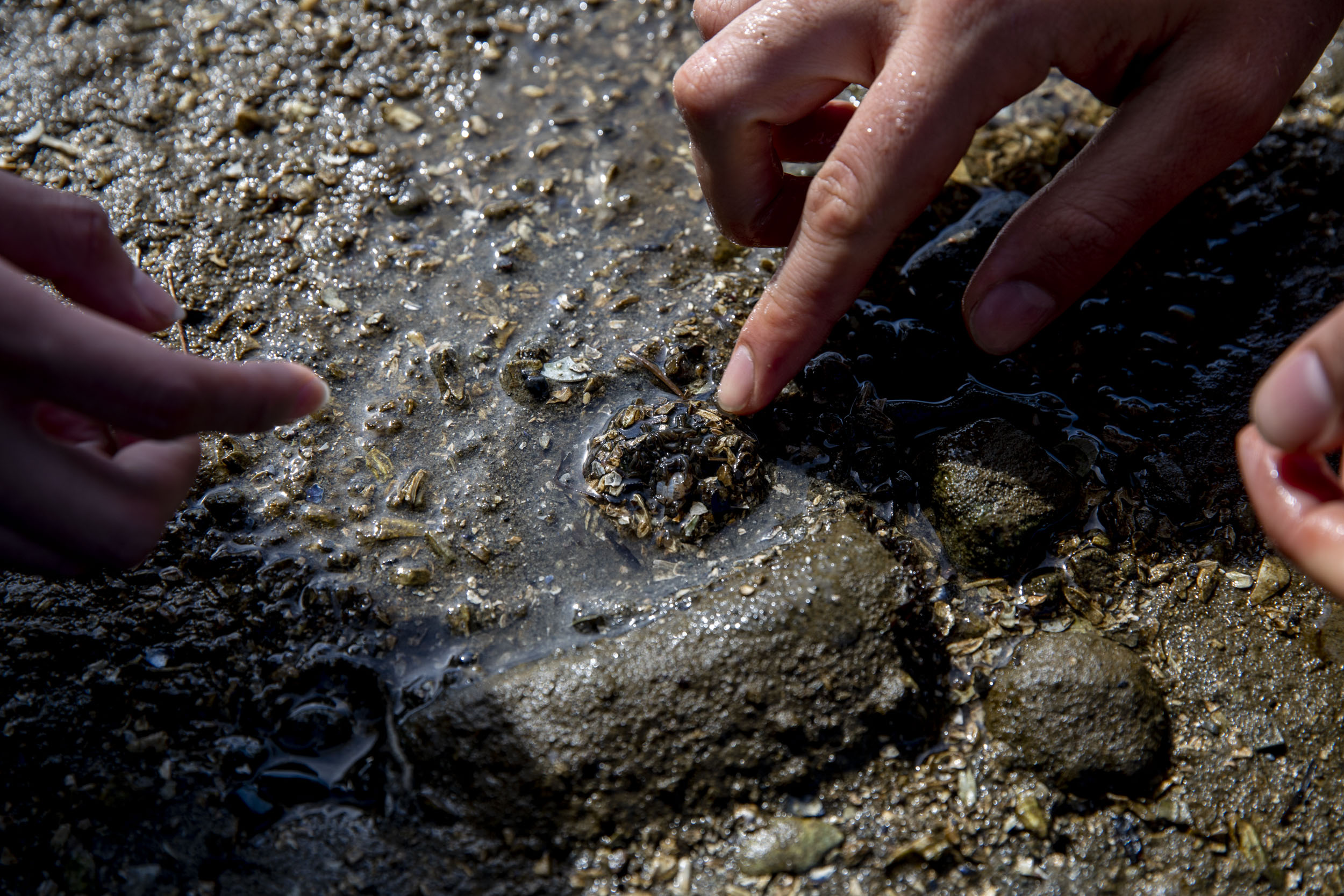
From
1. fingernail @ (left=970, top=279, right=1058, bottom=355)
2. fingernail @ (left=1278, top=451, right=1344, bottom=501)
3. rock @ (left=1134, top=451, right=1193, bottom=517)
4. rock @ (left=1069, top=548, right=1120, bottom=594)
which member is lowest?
rock @ (left=1069, top=548, right=1120, bottom=594)

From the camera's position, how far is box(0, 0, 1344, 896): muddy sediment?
178 centimetres

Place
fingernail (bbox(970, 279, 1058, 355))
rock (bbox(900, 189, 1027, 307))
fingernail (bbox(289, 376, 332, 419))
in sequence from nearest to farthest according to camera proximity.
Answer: fingernail (bbox(289, 376, 332, 419)), fingernail (bbox(970, 279, 1058, 355)), rock (bbox(900, 189, 1027, 307))

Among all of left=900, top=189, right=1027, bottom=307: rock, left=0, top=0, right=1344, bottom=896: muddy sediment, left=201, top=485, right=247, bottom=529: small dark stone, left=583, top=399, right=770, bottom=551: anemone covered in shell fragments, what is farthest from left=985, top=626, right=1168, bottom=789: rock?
left=201, top=485, right=247, bottom=529: small dark stone

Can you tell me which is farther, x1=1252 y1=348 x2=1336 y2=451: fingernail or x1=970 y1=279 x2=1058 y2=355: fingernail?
x1=970 y1=279 x2=1058 y2=355: fingernail

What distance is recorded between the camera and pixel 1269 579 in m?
2.06

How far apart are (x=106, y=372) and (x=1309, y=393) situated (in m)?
1.95

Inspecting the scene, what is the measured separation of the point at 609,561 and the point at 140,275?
4.05 feet

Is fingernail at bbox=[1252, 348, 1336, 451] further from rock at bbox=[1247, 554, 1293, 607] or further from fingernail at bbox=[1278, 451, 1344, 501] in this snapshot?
rock at bbox=[1247, 554, 1293, 607]

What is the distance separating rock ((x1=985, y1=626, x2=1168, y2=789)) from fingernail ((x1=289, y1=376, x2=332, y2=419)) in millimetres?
1532

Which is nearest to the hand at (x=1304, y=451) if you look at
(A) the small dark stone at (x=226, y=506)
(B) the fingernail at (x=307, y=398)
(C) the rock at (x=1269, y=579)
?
(C) the rock at (x=1269, y=579)

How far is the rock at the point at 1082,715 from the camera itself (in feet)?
5.93

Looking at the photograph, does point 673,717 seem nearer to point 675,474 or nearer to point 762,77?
point 675,474

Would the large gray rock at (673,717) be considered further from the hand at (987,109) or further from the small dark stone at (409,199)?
the small dark stone at (409,199)

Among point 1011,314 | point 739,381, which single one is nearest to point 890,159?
point 1011,314
